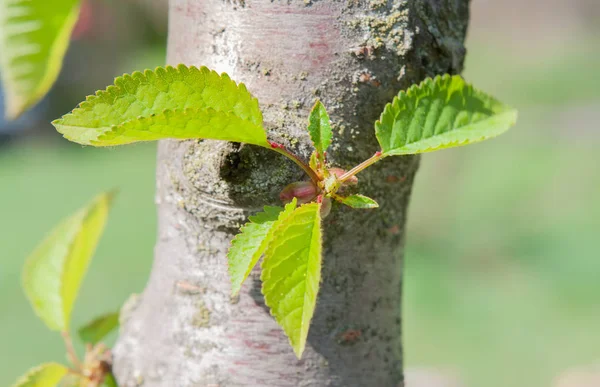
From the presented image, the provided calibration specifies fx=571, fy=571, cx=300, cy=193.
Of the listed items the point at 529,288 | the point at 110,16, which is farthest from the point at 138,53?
the point at 529,288

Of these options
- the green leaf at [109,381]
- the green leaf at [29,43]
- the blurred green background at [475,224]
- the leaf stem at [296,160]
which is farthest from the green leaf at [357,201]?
the blurred green background at [475,224]

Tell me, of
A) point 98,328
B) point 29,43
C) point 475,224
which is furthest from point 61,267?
point 475,224

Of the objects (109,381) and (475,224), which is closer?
(109,381)

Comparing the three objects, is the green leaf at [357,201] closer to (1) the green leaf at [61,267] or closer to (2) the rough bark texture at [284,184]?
(2) the rough bark texture at [284,184]

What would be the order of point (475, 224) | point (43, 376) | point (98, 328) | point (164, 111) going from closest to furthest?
point (164, 111), point (43, 376), point (98, 328), point (475, 224)

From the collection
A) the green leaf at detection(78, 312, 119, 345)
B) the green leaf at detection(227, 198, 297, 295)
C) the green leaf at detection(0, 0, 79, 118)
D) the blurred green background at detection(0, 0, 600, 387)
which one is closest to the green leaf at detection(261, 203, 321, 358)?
the green leaf at detection(227, 198, 297, 295)

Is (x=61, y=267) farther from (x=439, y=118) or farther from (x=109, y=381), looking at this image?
(x=439, y=118)
